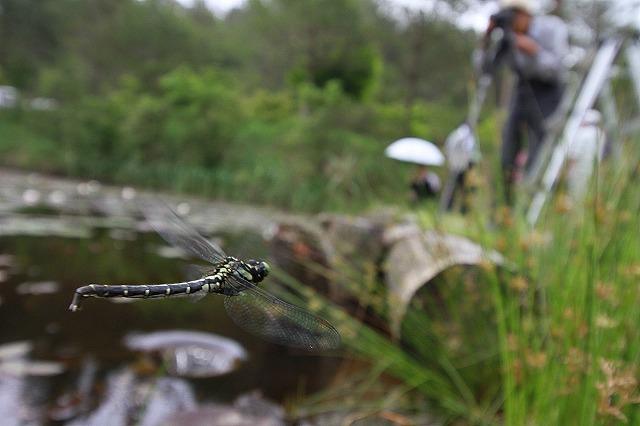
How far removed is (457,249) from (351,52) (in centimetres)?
1013

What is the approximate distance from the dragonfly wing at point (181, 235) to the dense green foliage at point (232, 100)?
209 cm

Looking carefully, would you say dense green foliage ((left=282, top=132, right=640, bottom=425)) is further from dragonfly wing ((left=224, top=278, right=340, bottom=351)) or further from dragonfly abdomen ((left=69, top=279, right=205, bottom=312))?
dragonfly abdomen ((left=69, top=279, right=205, bottom=312))

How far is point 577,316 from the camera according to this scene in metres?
0.98

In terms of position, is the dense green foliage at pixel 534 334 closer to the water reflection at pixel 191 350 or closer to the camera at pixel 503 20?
the water reflection at pixel 191 350

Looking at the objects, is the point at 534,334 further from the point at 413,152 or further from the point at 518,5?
the point at 518,5

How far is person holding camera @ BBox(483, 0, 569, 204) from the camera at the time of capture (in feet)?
8.50

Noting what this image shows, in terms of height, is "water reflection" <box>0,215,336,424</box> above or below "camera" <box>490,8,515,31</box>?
below

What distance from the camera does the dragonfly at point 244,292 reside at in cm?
50

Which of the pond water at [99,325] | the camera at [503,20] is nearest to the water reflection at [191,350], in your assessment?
the pond water at [99,325]

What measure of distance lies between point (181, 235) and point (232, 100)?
8198 millimetres

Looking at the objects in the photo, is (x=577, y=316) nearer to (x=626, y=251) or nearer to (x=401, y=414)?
(x=626, y=251)

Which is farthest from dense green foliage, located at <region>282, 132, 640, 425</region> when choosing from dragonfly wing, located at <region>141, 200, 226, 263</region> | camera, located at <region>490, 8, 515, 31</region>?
camera, located at <region>490, 8, 515, 31</region>

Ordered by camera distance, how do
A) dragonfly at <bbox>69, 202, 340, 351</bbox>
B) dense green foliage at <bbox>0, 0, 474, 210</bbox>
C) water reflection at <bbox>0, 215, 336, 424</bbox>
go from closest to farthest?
dragonfly at <bbox>69, 202, 340, 351</bbox>
water reflection at <bbox>0, 215, 336, 424</bbox>
dense green foliage at <bbox>0, 0, 474, 210</bbox>

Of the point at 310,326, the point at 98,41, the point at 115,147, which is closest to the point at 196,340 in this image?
the point at 310,326
